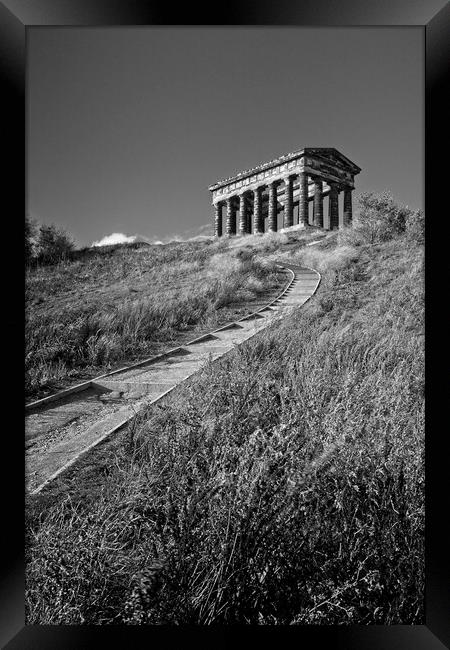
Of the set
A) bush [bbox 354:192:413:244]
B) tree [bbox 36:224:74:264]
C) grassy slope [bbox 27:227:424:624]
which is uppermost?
bush [bbox 354:192:413:244]

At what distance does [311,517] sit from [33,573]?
1.48m

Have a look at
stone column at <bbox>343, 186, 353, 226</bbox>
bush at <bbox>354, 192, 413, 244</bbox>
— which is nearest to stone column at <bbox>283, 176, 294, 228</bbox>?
stone column at <bbox>343, 186, 353, 226</bbox>

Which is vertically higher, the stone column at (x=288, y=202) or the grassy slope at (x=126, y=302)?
the stone column at (x=288, y=202)

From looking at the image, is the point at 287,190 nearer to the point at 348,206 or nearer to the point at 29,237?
the point at 348,206

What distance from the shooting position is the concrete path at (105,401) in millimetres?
2238

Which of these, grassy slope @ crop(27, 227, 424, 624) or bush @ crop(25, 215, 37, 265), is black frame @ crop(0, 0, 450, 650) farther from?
bush @ crop(25, 215, 37, 265)

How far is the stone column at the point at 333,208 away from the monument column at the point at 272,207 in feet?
1.57

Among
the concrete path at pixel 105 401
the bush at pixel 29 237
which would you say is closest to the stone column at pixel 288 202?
the concrete path at pixel 105 401

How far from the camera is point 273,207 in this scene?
3262mm

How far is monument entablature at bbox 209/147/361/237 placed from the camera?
2605mm

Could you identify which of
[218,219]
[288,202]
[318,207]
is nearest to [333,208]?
[318,207]
